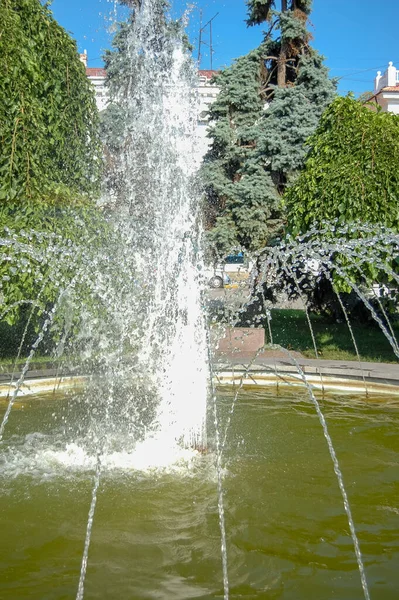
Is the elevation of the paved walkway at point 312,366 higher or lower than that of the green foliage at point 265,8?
lower

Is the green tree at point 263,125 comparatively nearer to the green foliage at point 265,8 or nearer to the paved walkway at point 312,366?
the green foliage at point 265,8

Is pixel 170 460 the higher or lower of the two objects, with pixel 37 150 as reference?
lower

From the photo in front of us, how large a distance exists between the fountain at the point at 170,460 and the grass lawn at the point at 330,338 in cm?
196

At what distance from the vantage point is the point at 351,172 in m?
8.90

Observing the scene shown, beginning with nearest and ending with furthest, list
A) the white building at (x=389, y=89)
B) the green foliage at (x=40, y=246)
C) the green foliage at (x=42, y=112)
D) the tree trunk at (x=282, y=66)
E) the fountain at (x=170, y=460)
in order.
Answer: the fountain at (x=170, y=460) → the green foliage at (x=40, y=246) → the green foliage at (x=42, y=112) → the tree trunk at (x=282, y=66) → the white building at (x=389, y=89)

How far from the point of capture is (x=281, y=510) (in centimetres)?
383

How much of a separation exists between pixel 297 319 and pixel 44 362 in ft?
25.1

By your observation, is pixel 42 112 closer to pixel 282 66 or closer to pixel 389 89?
pixel 282 66

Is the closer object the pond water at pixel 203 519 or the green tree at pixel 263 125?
the pond water at pixel 203 519

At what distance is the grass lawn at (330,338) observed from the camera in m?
10.3

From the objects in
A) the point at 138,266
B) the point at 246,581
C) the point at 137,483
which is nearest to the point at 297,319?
the point at 138,266

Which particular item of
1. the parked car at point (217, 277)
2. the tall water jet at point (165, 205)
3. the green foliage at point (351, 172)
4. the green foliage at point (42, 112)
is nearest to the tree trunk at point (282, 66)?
the tall water jet at point (165, 205)

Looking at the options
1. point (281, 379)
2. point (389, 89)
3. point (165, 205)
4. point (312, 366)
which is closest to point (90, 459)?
point (281, 379)

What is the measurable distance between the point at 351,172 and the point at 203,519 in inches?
248
